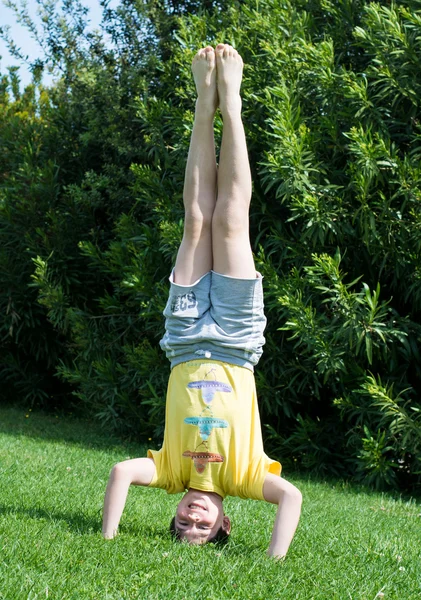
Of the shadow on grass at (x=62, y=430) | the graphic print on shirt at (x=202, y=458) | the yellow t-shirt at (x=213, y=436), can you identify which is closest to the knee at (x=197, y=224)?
the yellow t-shirt at (x=213, y=436)

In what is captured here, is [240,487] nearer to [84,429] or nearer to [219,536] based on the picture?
[219,536]

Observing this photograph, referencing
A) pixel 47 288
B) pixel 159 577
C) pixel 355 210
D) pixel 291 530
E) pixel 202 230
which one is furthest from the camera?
pixel 47 288

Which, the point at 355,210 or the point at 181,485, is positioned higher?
the point at 355,210

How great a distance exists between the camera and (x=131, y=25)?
10766mm

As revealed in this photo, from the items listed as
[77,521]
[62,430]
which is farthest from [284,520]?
[62,430]

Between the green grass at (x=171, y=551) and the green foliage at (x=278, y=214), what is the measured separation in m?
1.54

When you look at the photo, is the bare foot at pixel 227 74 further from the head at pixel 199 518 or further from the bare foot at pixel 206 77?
the head at pixel 199 518

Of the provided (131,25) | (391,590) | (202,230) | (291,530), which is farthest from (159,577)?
(131,25)

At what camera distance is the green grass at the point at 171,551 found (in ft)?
11.2

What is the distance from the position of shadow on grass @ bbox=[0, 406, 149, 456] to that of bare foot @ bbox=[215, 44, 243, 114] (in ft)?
16.0

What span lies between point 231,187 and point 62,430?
623 cm

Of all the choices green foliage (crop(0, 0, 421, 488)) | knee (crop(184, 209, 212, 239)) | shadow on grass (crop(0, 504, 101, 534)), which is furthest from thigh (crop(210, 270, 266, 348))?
green foliage (crop(0, 0, 421, 488))

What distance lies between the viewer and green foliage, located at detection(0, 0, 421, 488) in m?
7.38

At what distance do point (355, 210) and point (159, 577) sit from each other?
15.5ft
